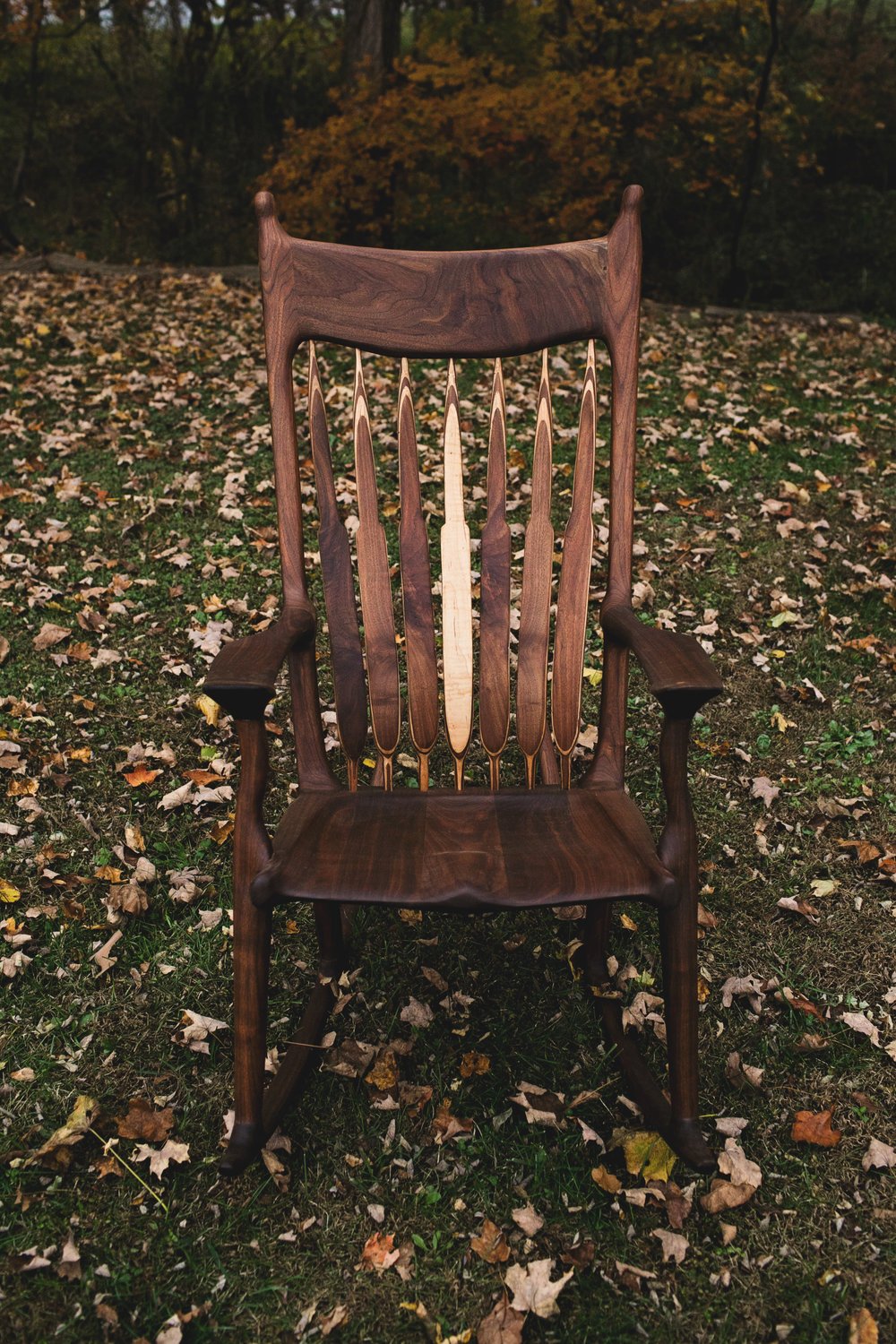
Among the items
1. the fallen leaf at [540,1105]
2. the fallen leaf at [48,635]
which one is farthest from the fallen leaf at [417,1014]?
the fallen leaf at [48,635]

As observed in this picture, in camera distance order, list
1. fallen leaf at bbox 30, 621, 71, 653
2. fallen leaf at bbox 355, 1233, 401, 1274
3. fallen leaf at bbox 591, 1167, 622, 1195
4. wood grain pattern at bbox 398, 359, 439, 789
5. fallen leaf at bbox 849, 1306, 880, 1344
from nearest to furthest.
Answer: fallen leaf at bbox 849, 1306, 880, 1344, fallen leaf at bbox 355, 1233, 401, 1274, fallen leaf at bbox 591, 1167, 622, 1195, wood grain pattern at bbox 398, 359, 439, 789, fallen leaf at bbox 30, 621, 71, 653

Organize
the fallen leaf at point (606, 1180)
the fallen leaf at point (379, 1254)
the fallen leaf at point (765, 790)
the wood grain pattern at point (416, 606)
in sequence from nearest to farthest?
the fallen leaf at point (379, 1254) < the fallen leaf at point (606, 1180) < the wood grain pattern at point (416, 606) < the fallen leaf at point (765, 790)

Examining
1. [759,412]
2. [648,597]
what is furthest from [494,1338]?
[759,412]

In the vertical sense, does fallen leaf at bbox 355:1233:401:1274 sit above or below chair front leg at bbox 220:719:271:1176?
below

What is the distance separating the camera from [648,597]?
373cm

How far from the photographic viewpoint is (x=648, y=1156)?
183cm

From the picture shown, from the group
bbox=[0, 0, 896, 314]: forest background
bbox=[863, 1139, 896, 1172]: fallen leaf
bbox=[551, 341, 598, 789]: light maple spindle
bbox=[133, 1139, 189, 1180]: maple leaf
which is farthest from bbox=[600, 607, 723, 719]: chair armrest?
bbox=[0, 0, 896, 314]: forest background

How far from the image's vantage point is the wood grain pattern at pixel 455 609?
6.68 ft

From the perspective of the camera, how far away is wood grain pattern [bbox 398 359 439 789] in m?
2.02

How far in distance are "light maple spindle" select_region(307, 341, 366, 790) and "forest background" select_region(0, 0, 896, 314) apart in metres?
7.23

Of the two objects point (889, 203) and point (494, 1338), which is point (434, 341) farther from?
point (889, 203)

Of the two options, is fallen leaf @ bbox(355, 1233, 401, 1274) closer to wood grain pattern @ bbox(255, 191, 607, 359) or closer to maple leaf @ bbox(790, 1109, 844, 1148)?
maple leaf @ bbox(790, 1109, 844, 1148)

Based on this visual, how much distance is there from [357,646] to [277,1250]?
3.54ft

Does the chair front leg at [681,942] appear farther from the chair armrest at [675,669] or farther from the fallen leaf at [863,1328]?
the fallen leaf at [863,1328]
